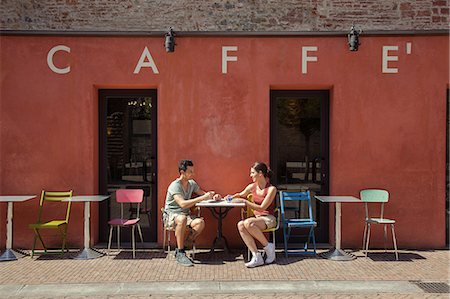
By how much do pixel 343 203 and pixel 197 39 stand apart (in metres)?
3.46

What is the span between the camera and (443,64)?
7121mm

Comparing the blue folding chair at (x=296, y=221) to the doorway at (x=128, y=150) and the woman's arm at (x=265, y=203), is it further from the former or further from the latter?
the doorway at (x=128, y=150)

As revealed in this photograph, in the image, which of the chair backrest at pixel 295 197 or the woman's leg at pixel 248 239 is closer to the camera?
the woman's leg at pixel 248 239

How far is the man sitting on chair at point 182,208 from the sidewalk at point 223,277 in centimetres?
Result: 31

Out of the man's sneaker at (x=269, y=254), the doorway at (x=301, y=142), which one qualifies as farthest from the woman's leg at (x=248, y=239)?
the doorway at (x=301, y=142)

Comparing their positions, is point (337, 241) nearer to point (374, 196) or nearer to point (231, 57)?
point (374, 196)

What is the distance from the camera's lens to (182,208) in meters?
6.58

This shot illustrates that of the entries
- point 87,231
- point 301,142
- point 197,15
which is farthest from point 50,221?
point 197,15

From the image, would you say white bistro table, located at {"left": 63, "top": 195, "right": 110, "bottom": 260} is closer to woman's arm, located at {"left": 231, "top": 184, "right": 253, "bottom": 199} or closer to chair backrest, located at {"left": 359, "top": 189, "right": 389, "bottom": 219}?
woman's arm, located at {"left": 231, "top": 184, "right": 253, "bottom": 199}

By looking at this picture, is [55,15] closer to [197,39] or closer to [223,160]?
[197,39]

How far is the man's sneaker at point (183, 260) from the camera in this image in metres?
6.23

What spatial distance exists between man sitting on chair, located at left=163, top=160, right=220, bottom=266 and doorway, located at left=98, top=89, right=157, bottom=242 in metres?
0.93

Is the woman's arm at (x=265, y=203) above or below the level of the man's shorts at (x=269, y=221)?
above

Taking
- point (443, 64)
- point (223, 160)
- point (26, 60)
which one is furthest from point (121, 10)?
point (443, 64)
